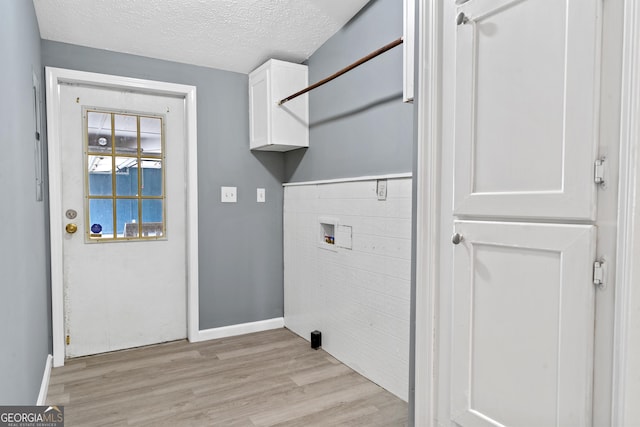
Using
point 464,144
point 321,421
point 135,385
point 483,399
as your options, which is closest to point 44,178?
point 135,385

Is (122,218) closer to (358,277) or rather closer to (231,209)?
(231,209)

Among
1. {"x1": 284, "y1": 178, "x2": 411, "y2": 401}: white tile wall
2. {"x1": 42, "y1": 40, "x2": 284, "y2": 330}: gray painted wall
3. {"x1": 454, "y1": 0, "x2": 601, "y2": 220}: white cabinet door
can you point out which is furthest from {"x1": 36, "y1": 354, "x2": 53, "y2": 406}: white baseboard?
{"x1": 454, "y1": 0, "x2": 601, "y2": 220}: white cabinet door

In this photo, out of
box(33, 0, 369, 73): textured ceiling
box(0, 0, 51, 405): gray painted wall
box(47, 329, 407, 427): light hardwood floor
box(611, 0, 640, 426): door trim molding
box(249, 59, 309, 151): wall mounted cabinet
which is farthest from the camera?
box(249, 59, 309, 151): wall mounted cabinet

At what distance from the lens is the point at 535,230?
1.07m

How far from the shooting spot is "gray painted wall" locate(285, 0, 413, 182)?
85.2 inches

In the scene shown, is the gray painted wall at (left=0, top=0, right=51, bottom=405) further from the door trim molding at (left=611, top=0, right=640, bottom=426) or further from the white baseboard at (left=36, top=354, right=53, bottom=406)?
the door trim molding at (left=611, top=0, right=640, bottom=426)

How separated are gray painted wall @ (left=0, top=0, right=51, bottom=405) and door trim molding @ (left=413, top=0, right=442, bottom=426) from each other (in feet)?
4.27

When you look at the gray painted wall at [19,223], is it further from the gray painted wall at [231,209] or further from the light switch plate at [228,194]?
the light switch plate at [228,194]

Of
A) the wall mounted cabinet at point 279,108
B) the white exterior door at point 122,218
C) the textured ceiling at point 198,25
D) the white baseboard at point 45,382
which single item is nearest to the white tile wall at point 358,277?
the wall mounted cabinet at point 279,108

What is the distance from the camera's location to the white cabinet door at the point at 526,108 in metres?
0.96

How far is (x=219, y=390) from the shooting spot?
2252 mm

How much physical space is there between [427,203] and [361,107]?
125cm

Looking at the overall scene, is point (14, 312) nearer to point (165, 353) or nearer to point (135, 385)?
point (135, 385)

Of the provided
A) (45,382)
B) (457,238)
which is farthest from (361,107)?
(45,382)
